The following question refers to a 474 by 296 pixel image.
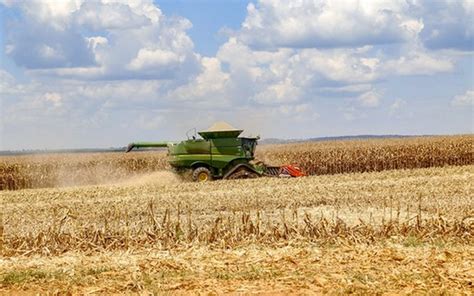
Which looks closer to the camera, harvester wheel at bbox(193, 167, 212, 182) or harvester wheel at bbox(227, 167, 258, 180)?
harvester wheel at bbox(193, 167, 212, 182)

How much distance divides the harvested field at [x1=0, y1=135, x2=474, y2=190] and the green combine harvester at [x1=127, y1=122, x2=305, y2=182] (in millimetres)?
9373

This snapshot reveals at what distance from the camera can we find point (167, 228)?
13859mm

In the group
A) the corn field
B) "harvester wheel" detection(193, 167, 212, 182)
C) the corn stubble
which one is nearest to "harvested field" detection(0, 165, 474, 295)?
the corn stubble

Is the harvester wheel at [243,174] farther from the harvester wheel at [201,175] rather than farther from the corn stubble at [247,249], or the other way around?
the corn stubble at [247,249]

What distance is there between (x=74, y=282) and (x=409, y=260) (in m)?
4.85

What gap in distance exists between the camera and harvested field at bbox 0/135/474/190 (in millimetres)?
37531

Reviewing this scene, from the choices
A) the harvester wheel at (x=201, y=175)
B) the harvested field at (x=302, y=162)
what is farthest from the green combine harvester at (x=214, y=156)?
the harvested field at (x=302, y=162)

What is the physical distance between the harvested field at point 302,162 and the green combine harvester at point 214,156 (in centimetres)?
937

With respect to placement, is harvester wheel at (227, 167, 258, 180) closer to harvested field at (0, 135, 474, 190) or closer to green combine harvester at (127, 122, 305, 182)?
green combine harvester at (127, 122, 305, 182)

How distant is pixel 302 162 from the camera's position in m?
38.8

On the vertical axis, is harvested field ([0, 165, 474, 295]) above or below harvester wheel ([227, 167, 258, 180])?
below

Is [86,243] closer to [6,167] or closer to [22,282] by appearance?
[22,282]

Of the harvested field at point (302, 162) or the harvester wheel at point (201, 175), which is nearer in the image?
the harvester wheel at point (201, 175)

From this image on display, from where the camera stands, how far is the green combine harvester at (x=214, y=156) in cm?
2855
